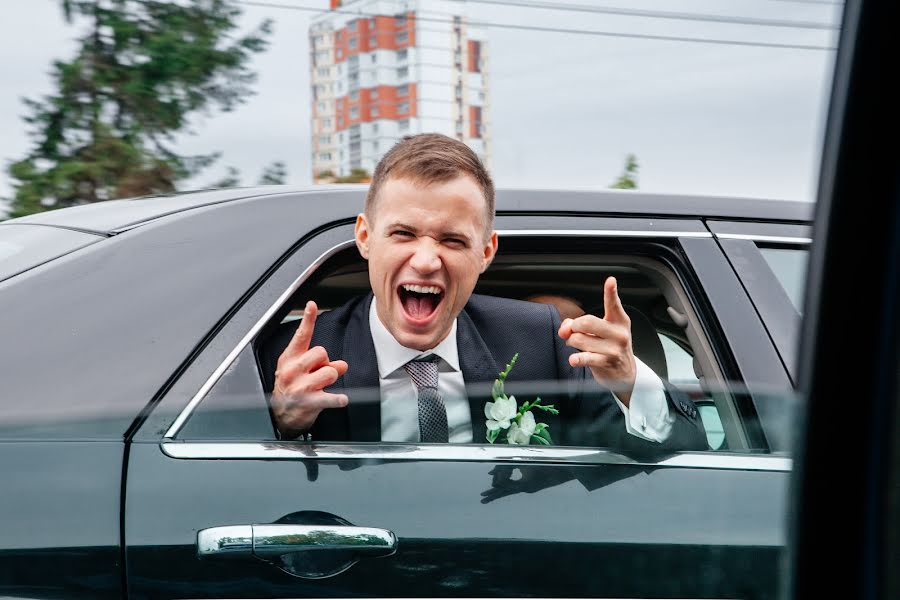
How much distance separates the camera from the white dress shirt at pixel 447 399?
228 centimetres

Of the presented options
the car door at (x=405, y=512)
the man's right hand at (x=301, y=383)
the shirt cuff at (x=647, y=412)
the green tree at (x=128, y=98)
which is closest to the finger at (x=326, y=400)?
the man's right hand at (x=301, y=383)

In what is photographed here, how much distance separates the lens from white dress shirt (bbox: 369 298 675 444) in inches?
89.8

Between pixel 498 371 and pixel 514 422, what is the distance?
0.84ft

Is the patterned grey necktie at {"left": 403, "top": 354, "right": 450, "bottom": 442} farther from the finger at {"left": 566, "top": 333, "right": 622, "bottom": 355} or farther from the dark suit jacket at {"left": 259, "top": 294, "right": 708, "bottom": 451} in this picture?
the finger at {"left": 566, "top": 333, "right": 622, "bottom": 355}

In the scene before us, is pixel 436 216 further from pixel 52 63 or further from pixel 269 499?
pixel 52 63

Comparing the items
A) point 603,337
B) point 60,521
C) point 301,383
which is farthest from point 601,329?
point 60,521

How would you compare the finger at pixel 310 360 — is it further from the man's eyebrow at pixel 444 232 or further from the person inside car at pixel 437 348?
the man's eyebrow at pixel 444 232

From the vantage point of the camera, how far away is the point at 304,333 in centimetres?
213

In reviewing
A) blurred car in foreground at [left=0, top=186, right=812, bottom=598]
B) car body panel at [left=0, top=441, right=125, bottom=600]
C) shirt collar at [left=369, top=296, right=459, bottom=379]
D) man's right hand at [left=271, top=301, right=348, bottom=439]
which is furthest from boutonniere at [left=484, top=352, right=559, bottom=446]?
car body panel at [left=0, top=441, right=125, bottom=600]

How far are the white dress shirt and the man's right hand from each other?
170 millimetres

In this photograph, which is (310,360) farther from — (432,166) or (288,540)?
(432,166)

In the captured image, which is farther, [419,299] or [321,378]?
[419,299]

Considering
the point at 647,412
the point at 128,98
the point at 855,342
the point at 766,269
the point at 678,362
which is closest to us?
the point at 855,342

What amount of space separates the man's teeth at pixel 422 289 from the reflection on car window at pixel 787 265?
727mm
